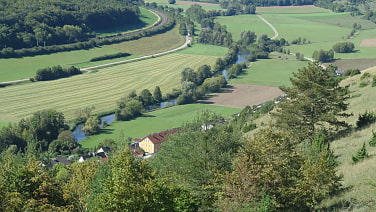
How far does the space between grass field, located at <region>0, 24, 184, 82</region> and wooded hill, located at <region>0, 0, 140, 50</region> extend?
13.0m

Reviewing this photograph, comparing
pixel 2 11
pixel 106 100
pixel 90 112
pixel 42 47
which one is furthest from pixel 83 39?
pixel 90 112

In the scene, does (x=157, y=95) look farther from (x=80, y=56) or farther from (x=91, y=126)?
(x=80, y=56)

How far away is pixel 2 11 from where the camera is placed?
166 metres

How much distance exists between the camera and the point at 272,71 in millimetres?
140500

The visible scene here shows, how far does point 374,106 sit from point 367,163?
63.4ft

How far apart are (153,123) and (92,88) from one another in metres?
31.3

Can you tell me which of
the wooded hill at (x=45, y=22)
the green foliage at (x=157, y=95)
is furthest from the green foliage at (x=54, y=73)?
the green foliage at (x=157, y=95)

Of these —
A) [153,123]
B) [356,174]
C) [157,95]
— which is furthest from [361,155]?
[157,95]

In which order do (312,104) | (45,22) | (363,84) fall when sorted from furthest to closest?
1. (45,22)
2. (363,84)
3. (312,104)

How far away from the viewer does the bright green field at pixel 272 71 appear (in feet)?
420

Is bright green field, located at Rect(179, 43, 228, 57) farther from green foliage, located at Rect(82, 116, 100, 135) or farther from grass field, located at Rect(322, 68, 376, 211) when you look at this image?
grass field, located at Rect(322, 68, 376, 211)

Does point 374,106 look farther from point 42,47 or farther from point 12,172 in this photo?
point 42,47

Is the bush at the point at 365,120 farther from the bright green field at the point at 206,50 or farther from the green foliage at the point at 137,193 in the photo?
the bright green field at the point at 206,50

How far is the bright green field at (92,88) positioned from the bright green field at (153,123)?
36.3 feet
